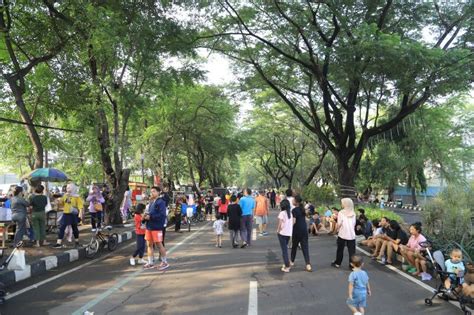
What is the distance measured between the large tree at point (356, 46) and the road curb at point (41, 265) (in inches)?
413

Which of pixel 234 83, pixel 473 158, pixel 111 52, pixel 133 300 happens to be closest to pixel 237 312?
pixel 133 300

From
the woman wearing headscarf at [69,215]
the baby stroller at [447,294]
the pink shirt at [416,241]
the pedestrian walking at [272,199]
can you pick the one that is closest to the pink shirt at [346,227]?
the pink shirt at [416,241]

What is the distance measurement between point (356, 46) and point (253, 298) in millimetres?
9974

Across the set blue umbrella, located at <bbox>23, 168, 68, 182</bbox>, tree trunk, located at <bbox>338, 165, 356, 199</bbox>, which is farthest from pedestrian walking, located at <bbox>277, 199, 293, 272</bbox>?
tree trunk, located at <bbox>338, 165, 356, 199</bbox>

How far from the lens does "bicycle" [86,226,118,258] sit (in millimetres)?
11133

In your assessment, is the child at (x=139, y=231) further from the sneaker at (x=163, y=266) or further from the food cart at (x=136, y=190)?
the food cart at (x=136, y=190)

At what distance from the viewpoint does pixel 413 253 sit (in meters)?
9.12

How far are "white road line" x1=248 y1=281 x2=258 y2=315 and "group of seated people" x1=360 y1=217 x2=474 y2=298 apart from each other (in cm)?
308

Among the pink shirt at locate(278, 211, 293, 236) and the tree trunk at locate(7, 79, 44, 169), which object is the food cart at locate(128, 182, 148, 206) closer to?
the tree trunk at locate(7, 79, 44, 169)

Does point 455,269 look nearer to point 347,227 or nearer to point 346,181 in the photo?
point 347,227

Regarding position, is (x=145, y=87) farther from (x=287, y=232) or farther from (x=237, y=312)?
(x=237, y=312)

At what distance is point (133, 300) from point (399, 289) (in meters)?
4.72

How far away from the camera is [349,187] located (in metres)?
19.6

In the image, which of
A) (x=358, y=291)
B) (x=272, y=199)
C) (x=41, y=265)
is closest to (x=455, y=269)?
(x=358, y=291)
